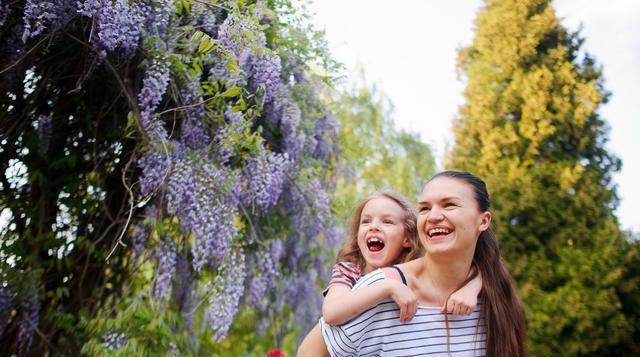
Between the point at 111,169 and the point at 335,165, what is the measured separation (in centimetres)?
201

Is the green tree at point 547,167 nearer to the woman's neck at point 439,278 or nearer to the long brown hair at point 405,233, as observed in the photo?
the long brown hair at point 405,233

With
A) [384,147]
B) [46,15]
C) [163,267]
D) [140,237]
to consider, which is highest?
[384,147]

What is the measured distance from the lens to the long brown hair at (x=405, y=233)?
218cm

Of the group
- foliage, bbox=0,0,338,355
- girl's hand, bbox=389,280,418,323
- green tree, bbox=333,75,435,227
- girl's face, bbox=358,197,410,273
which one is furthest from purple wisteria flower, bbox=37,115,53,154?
green tree, bbox=333,75,435,227

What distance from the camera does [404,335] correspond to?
1.48 metres

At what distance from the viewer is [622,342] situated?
5.80 metres

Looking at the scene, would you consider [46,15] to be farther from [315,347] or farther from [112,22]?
[315,347]

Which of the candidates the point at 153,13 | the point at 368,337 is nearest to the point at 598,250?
the point at 153,13

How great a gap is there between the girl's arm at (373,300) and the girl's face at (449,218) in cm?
14

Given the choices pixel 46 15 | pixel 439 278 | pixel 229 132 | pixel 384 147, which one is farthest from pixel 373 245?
pixel 384 147

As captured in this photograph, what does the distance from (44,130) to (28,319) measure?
1.02m

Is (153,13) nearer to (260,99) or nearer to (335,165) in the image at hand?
(260,99)

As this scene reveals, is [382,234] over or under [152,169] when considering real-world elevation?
under

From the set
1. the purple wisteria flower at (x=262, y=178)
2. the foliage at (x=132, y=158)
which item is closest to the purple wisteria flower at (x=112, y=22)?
the foliage at (x=132, y=158)
